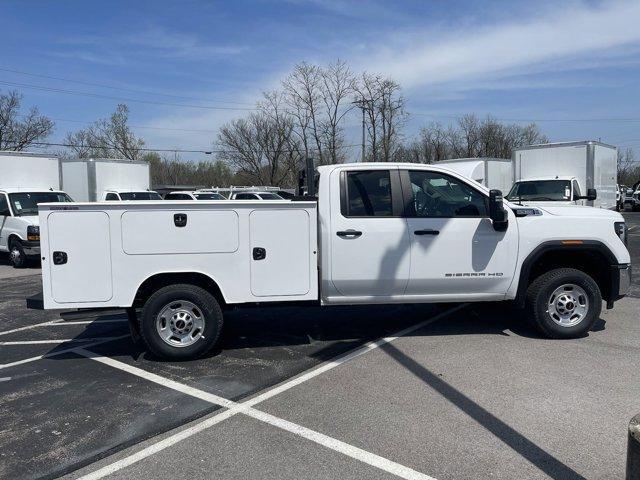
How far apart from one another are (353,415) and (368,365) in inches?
49.2

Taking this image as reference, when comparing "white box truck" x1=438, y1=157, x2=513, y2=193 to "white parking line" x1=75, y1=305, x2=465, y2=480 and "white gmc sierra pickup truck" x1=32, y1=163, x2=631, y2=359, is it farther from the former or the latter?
"white parking line" x1=75, y1=305, x2=465, y2=480

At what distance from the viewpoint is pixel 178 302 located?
229 inches

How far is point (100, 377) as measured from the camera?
5566mm

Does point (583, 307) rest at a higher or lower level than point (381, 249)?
lower

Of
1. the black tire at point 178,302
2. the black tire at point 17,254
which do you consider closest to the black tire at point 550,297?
the black tire at point 178,302

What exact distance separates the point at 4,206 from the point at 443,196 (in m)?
13.1

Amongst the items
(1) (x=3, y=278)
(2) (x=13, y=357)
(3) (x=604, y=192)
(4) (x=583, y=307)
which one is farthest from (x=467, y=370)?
(3) (x=604, y=192)

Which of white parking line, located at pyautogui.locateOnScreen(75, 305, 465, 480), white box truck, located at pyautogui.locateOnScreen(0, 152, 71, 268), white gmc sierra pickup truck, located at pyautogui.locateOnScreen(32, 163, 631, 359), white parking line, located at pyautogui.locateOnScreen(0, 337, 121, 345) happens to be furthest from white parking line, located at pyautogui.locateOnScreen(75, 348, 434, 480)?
white box truck, located at pyautogui.locateOnScreen(0, 152, 71, 268)

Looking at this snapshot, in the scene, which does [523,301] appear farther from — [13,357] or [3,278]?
[3,278]

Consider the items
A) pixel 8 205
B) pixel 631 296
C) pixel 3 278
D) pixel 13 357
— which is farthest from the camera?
pixel 8 205

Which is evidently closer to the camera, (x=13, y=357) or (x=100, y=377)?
(x=100, y=377)

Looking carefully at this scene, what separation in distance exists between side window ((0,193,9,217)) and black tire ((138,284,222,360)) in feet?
36.7

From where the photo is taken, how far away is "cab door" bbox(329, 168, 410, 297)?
608 cm

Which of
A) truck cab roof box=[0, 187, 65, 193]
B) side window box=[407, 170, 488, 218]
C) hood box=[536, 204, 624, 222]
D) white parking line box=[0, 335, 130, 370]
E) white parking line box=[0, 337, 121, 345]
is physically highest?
truck cab roof box=[0, 187, 65, 193]
